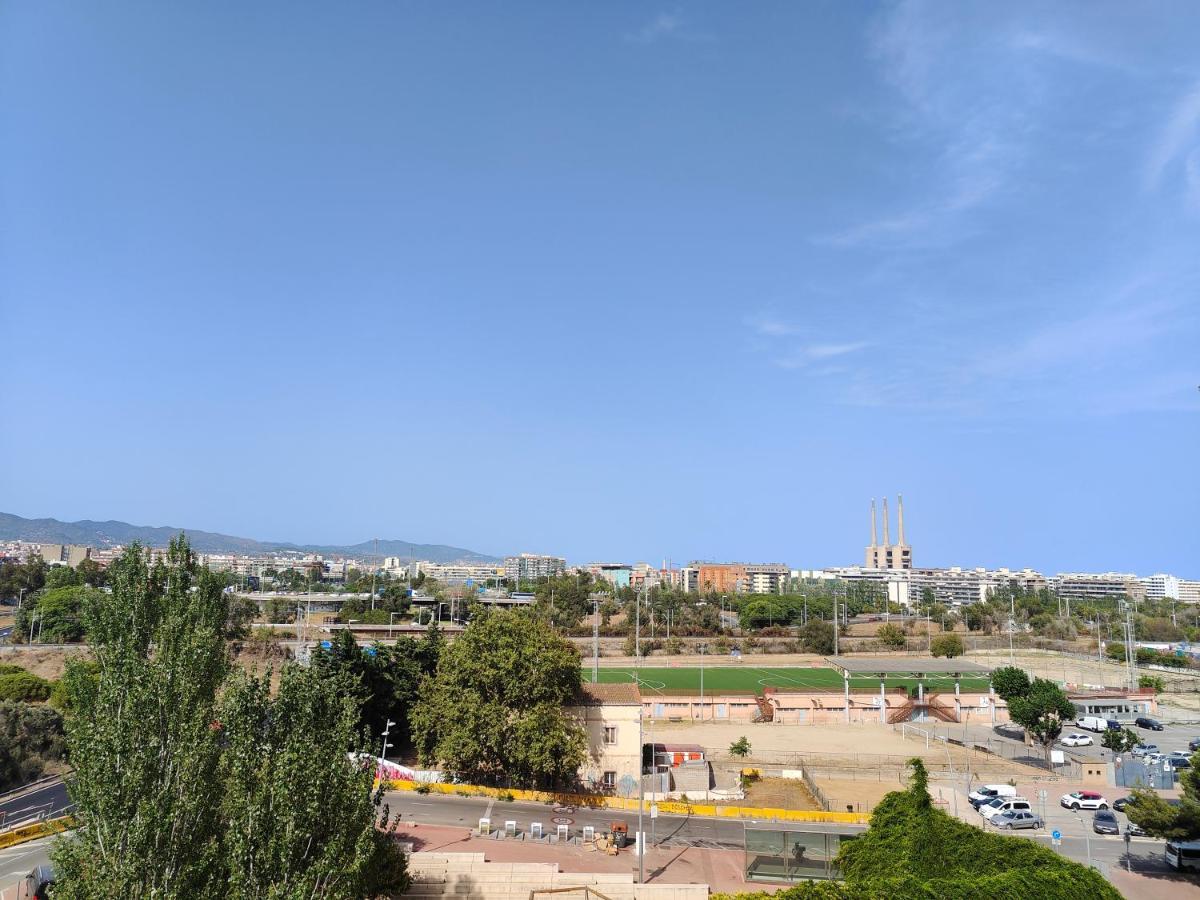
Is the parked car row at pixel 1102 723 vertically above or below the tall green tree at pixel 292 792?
below

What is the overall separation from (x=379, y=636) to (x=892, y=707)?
178 ft

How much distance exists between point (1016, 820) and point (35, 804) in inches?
1611

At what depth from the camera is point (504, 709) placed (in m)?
32.9

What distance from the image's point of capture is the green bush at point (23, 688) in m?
47.9

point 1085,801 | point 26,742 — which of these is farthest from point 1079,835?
point 26,742

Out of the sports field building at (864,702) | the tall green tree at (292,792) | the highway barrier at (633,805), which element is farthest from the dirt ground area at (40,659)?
the tall green tree at (292,792)

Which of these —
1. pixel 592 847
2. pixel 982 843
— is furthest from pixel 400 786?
pixel 982 843

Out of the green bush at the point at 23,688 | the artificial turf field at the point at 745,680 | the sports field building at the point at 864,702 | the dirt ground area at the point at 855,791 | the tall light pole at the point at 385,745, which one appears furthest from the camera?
the artificial turf field at the point at 745,680

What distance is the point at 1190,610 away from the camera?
→ 144 m

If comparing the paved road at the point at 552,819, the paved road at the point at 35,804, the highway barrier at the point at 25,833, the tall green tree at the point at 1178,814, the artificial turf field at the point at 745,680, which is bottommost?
the artificial turf field at the point at 745,680

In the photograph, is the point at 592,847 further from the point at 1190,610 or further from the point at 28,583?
the point at 1190,610

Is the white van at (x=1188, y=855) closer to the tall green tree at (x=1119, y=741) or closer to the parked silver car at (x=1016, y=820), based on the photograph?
the parked silver car at (x=1016, y=820)

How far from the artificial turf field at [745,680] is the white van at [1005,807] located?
32.9m

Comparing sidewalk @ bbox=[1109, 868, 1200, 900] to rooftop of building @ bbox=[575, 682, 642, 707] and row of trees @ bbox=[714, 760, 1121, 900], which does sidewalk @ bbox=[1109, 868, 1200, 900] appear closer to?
row of trees @ bbox=[714, 760, 1121, 900]
